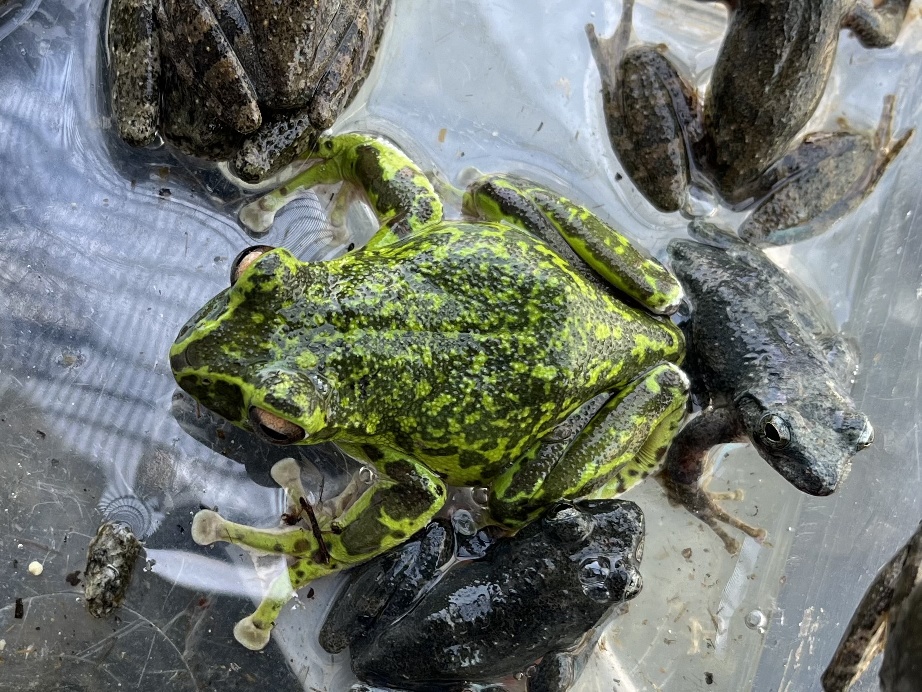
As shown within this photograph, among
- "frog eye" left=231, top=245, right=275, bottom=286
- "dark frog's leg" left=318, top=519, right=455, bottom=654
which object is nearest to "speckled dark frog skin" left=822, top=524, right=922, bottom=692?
"dark frog's leg" left=318, top=519, right=455, bottom=654

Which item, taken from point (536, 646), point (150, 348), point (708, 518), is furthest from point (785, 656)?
point (150, 348)

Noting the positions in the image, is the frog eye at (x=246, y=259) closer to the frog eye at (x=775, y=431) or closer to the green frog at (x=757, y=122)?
the green frog at (x=757, y=122)

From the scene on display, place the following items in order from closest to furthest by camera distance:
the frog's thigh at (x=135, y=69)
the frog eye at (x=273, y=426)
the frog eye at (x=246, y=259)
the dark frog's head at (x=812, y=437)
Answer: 1. the frog eye at (x=273, y=426)
2. the frog eye at (x=246, y=259)
3. the dark frog's head at (x=812, y=437)
4. the frog's thigh at (x=135, y=69)

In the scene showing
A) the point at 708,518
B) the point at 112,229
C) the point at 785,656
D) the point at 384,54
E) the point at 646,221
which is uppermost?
the point at 384,54

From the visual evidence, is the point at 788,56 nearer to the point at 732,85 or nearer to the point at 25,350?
the point at 732,85

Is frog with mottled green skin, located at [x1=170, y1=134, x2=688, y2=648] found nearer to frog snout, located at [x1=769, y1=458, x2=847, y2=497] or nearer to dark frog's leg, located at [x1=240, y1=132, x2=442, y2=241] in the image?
dark frog's leg, located at [x1=240, y1=132, x2=442, y2=241]

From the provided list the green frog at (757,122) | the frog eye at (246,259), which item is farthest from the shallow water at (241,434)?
the frog eye at (246,259)
